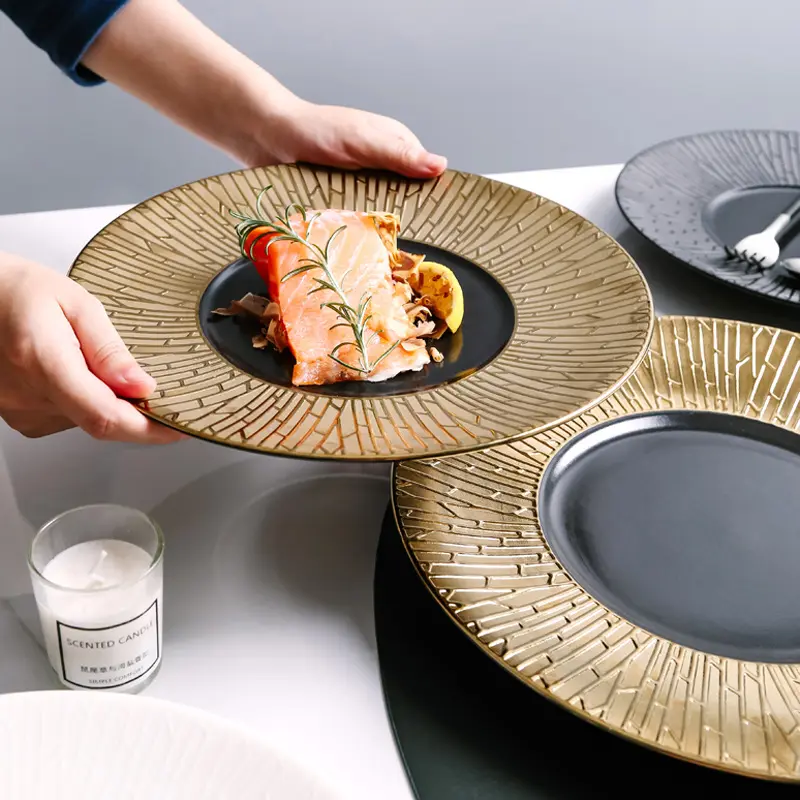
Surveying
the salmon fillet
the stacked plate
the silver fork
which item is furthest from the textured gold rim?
the silver fork

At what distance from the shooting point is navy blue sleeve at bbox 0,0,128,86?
119 cm

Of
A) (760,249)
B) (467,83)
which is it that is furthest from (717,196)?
(467,83)

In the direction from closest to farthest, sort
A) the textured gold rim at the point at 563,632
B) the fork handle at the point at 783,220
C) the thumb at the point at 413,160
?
the textured gold rim at the point at 563,632
the thumb at the point at 413,160
the fork handle at the point at 783,220

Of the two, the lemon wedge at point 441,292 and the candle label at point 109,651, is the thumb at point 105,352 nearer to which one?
the candle label at point 109,651

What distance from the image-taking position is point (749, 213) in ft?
4.41

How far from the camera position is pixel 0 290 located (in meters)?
0.83

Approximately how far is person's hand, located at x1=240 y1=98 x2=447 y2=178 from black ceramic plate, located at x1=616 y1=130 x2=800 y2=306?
31 centimetres

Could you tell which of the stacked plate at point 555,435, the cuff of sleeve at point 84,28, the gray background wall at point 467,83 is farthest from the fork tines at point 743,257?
the gray background wall at point 467,83

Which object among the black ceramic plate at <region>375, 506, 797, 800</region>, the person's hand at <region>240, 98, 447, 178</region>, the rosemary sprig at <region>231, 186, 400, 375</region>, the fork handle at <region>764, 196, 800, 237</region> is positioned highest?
the fork handle at <region>764, 196, 800, 237</region>

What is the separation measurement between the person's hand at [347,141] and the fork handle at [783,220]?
1.45 feet

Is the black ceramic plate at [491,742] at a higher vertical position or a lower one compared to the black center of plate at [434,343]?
lower

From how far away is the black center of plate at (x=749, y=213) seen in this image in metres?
1.28

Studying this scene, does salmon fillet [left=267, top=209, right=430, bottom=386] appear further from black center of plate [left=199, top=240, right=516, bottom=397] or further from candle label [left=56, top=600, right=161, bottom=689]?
candle label [left=56, top=600, right=161, bottom=689]

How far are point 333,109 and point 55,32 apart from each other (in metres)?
0.37
